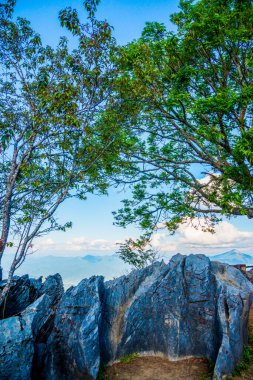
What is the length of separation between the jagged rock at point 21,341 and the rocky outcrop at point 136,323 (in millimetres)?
30

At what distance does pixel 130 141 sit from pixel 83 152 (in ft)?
15.5

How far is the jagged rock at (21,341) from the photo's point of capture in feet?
29.2

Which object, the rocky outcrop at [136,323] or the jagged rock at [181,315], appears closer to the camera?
the rocky outcrop at [136,323]

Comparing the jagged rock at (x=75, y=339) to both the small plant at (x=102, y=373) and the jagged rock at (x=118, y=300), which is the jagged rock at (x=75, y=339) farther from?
the jagged rock at (x=118, y=300)

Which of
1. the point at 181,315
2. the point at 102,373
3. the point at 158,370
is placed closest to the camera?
the point at 158,370

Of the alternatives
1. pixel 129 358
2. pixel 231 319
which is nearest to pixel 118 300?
pixel 129 358

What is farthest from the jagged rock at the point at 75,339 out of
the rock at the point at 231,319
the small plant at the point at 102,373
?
the rock at the point at 231,319

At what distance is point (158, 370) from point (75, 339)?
128 inches

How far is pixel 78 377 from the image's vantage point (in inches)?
377

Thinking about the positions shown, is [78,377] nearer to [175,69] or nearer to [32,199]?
[32,199]

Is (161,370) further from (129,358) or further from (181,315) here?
(181,315)

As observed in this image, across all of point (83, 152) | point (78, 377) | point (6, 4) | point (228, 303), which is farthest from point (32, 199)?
point (228, 303)

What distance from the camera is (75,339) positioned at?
32.8 ft

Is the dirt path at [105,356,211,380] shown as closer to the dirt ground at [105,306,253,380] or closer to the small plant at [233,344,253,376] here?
the dirt ground at [105,306,253,380]
